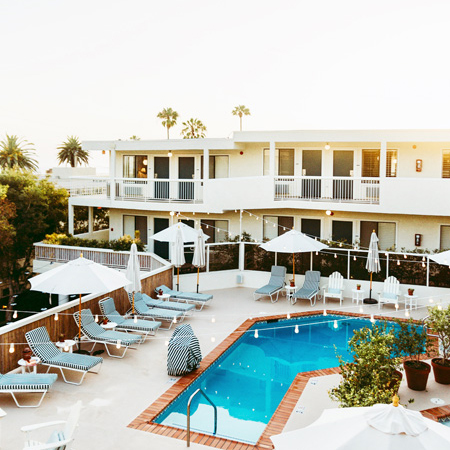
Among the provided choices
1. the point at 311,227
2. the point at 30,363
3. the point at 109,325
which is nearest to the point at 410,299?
the point at 311,227

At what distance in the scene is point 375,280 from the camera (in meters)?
18.6

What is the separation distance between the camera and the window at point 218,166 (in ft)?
79.0

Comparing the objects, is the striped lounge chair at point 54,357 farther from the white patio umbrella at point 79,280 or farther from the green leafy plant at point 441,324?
the green leafy plant at point 441,324

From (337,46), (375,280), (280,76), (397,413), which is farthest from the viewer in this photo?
(280,76)

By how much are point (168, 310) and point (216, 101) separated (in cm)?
2544

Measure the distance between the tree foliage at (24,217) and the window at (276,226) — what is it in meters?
11.2

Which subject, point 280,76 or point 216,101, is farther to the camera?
point 216,101

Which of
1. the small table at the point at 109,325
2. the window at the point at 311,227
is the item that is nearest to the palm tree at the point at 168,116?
the window at the point at 311,227

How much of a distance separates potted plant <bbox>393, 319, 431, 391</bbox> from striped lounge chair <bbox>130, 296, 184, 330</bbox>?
6557mm

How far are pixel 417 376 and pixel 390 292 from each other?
745cm

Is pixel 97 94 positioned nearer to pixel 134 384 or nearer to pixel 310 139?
pixel 310 139

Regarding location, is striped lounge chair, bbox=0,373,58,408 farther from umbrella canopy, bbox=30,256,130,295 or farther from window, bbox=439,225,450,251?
window, bbox=439,225,450,251

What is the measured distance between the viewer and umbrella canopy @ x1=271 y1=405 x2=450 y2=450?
4.91m

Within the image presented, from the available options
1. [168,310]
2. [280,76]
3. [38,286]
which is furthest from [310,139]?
[38,286]
